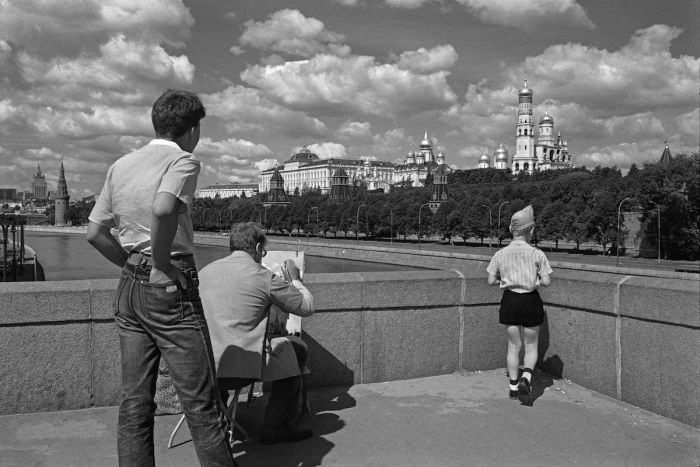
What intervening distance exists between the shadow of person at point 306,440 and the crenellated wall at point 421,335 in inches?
18.7

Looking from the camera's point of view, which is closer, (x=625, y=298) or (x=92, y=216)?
(x=92, y=216)

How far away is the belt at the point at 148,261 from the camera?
3258 millimetres

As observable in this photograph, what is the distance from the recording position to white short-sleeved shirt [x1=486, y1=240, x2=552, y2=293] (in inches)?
233

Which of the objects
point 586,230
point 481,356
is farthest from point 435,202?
point 481,356

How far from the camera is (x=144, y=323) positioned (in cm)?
324

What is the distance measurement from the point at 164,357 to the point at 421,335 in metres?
3.76

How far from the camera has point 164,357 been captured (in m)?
3.28

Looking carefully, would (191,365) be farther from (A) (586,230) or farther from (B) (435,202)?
(B) (435,202)

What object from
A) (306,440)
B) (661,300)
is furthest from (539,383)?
(306,440)

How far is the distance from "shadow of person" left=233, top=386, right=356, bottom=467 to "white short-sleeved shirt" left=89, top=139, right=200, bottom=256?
5.81 feet

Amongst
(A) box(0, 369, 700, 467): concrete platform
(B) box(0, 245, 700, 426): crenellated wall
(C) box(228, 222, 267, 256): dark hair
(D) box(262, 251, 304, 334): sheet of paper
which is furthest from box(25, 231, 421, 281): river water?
(C) box(228, 222, 267, 256): dark hair

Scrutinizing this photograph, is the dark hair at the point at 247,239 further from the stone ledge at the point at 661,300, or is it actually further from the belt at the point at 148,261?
the stone ledge at the point at 661,300

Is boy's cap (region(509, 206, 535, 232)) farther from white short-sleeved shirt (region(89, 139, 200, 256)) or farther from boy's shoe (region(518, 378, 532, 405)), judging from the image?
white short-sleeved shirt (region(89, 139, 200, 256))

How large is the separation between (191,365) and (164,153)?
1.06m
